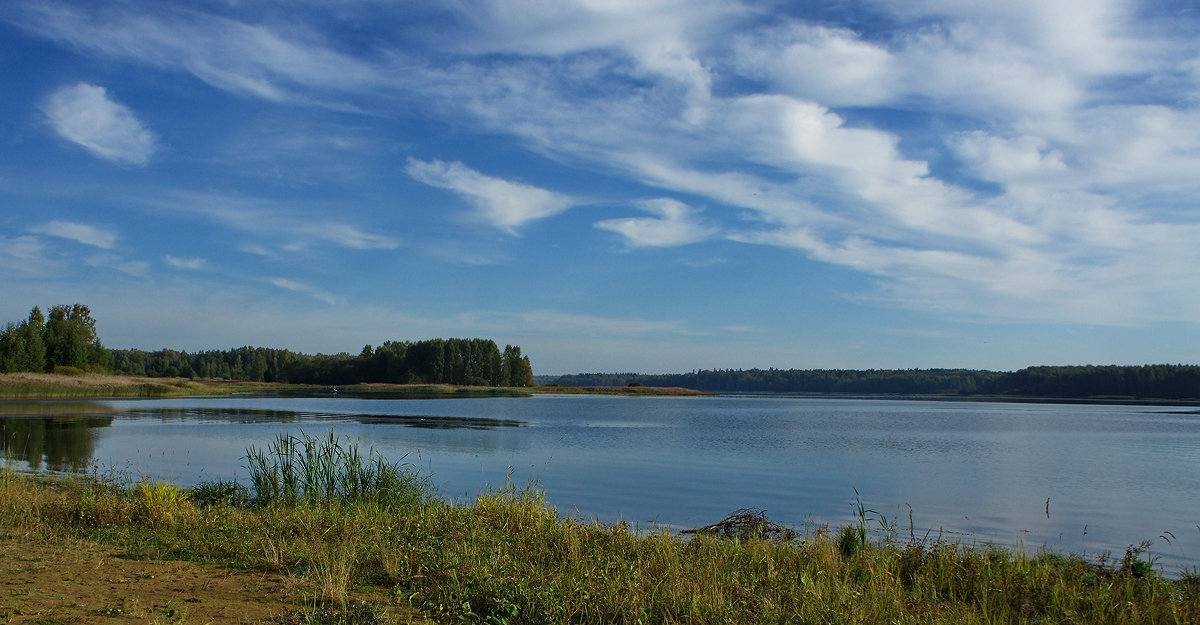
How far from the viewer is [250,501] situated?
40.8 ft

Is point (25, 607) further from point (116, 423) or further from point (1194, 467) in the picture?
point (116, 423)

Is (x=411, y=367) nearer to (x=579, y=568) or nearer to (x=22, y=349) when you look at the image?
(x=22, y=349)

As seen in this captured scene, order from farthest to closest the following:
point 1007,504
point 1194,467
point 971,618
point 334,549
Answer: point 1194,467 → point 1007,504 → point 334,549 → point 971,618

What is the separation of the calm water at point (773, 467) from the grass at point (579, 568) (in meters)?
3.86

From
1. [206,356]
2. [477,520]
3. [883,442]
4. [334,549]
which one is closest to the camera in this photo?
[334,549]

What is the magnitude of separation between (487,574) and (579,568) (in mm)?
987

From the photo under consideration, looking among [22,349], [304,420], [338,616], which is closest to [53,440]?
[304,420]

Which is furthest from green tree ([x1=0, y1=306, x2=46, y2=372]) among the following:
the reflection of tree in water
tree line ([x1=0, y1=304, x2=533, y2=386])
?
the reflection of tree in water

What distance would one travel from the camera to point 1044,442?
31391 mm

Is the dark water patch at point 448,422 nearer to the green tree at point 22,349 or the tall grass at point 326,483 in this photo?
the tall grass at point 326,483

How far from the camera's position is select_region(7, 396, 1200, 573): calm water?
555 inches

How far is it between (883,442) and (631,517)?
20.2 metres

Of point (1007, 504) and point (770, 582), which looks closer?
point (770, 582)

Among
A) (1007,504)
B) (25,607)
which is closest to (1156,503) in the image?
(1007,504)
